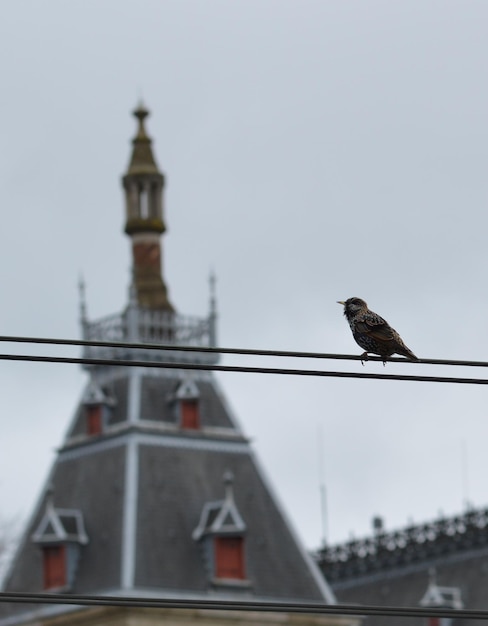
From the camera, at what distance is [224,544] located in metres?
84.3

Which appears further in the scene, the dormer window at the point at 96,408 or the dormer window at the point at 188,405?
the dormer window at the point at 188,405

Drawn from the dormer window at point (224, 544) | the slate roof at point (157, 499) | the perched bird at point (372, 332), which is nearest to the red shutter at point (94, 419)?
the slate roof at point (157, 499)

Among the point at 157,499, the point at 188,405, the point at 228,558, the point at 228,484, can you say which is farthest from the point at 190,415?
the point at 228,558

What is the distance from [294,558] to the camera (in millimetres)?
86125

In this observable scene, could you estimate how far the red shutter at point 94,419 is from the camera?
285ft

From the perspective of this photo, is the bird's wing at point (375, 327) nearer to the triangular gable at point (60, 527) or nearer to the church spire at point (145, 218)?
the triangular gable at point (60, 527)

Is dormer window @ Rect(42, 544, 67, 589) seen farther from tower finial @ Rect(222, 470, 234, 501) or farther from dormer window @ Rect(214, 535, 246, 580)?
tower finial @ Rect(222, 470, 234, 501)

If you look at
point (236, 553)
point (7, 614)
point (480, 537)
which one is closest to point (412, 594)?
point (480, 537)

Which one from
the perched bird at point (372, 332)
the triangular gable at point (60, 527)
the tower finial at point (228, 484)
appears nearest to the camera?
the perched bird at point (372, 332)

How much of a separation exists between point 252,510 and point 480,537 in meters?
8.06

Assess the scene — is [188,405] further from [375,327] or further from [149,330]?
[375,327]

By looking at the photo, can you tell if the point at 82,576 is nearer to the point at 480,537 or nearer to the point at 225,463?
the point at 225,463

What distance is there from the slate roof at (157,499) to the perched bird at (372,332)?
5640 centimetres

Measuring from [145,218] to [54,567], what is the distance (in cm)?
1409
